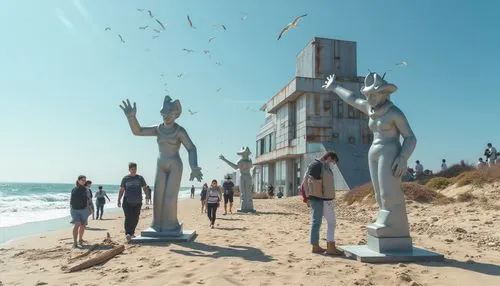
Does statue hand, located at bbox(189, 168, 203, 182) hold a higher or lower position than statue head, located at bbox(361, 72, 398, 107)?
lower

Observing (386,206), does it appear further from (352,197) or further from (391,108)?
(352,197)

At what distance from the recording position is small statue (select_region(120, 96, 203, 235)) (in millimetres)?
7770

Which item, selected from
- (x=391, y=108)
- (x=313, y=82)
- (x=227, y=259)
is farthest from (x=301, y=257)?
(x=313, y=82)

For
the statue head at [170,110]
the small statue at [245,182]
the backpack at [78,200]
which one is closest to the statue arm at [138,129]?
the statue head at [170,110]

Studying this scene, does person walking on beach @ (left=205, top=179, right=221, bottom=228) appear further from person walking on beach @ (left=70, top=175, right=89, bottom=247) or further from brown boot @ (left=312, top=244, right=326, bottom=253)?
brown boot @ (left=312, top=244, right=326, bottom=253)

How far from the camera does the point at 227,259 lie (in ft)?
19.1

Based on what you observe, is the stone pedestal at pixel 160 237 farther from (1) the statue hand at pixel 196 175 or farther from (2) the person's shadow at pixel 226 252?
(1) the statue hand at pixel 196 175

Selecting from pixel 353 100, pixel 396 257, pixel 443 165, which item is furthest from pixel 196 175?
pixel 443 165

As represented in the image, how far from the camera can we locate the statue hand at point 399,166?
5.73 m

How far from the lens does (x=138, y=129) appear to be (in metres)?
8.00

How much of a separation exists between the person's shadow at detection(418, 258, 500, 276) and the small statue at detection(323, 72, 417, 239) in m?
0.63

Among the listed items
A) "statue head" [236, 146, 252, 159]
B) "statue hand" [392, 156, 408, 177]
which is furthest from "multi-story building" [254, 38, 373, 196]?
"statue hand" [392, 156, 408, 177]

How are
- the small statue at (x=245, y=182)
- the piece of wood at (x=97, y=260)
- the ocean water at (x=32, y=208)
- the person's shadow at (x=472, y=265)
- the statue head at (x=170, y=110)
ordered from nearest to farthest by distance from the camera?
the person's shadow at (x=472, y=265) → the piece of wood at (x=97, y=260) → the statue head at (x=170, y=110) → the small statue at (x=245, y=182) → the ocean water at (x=32, y=208)

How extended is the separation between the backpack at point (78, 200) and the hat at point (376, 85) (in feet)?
19.4
